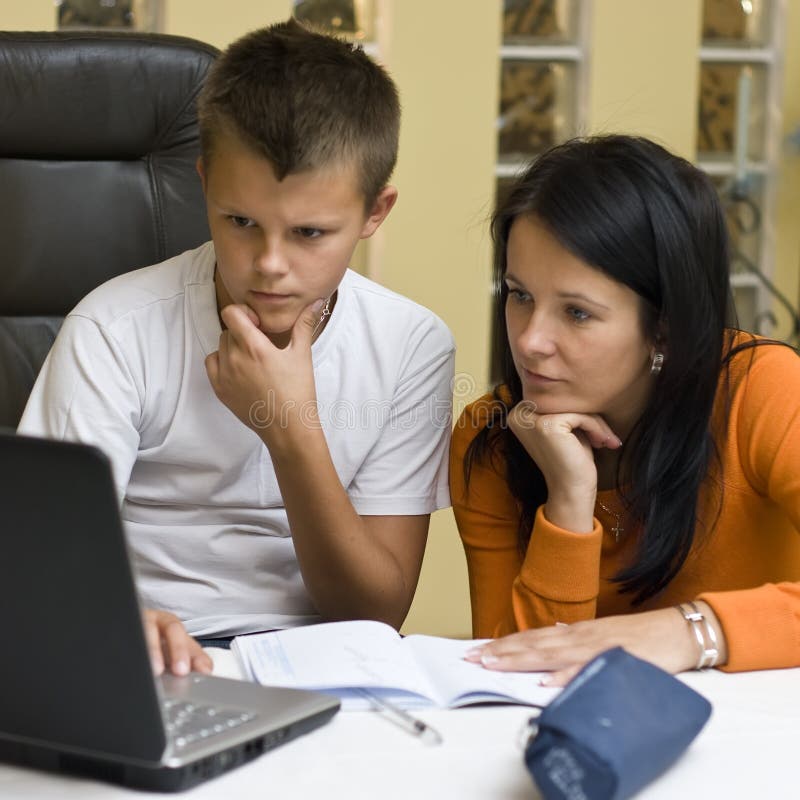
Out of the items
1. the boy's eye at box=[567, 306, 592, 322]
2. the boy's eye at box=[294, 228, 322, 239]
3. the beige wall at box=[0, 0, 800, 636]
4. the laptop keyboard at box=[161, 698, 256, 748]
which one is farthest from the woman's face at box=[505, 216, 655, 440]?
the beige wall at box=[0, 0, 800, 636]

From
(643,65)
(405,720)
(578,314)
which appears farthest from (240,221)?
(643,65)

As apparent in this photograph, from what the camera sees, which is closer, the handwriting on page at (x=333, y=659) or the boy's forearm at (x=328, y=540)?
the handwriting on page at (x=333, y=659)

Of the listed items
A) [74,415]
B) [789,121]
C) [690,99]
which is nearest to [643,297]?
[74,415]

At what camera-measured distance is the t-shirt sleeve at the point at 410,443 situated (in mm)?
1420

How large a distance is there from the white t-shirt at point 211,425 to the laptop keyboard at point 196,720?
1.58 feet

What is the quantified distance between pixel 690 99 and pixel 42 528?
252cm

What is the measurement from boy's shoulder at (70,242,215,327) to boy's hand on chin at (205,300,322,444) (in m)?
0.10

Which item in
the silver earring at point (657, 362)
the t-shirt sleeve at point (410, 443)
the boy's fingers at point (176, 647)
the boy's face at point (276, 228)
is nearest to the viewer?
the boy's fingers at point (176, 647)

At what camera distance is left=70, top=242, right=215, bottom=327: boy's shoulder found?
133 cm

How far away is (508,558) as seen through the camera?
1.41m

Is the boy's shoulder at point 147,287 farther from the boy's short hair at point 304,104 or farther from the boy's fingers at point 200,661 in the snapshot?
the boy's fingers at point 200,661

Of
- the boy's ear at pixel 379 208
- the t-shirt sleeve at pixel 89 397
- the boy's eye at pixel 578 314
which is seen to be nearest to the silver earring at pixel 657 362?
the boy's eye at pixel 578 314

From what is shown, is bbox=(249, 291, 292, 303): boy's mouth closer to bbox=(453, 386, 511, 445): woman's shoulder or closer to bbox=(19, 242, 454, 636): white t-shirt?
bbox=(19, 242, 454, 636): white t-shirt

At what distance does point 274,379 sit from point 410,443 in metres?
→ 0.23
